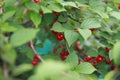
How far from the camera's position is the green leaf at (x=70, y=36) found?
1.33 meters

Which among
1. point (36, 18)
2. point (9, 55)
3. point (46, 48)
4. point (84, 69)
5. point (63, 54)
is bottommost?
point (46, 48)

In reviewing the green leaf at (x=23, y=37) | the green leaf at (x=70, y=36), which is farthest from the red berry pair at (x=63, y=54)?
the green leaf at (x=23, y=37)

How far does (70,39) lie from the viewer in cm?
133

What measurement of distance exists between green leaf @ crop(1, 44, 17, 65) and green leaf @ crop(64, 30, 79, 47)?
2.57 ft

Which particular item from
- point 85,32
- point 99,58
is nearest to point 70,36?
point 85,32

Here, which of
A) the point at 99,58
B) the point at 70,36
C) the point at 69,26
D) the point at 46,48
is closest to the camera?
the point at 70,36

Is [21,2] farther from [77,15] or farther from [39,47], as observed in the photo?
[39,47]

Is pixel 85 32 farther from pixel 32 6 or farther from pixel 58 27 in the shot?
pixel 32 6

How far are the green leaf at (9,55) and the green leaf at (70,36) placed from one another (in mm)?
785

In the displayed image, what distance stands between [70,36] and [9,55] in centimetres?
82

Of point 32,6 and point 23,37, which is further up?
point 23,37

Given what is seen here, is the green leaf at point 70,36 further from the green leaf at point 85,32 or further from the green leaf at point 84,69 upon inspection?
the green leaf at point 84,69

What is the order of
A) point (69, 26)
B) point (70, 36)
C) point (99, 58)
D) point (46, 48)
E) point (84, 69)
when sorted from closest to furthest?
point (84, 69) → point (70, 36) → point (69, 26) → point (99, 58) → point (46, 48)

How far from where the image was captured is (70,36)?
1.33 meters
